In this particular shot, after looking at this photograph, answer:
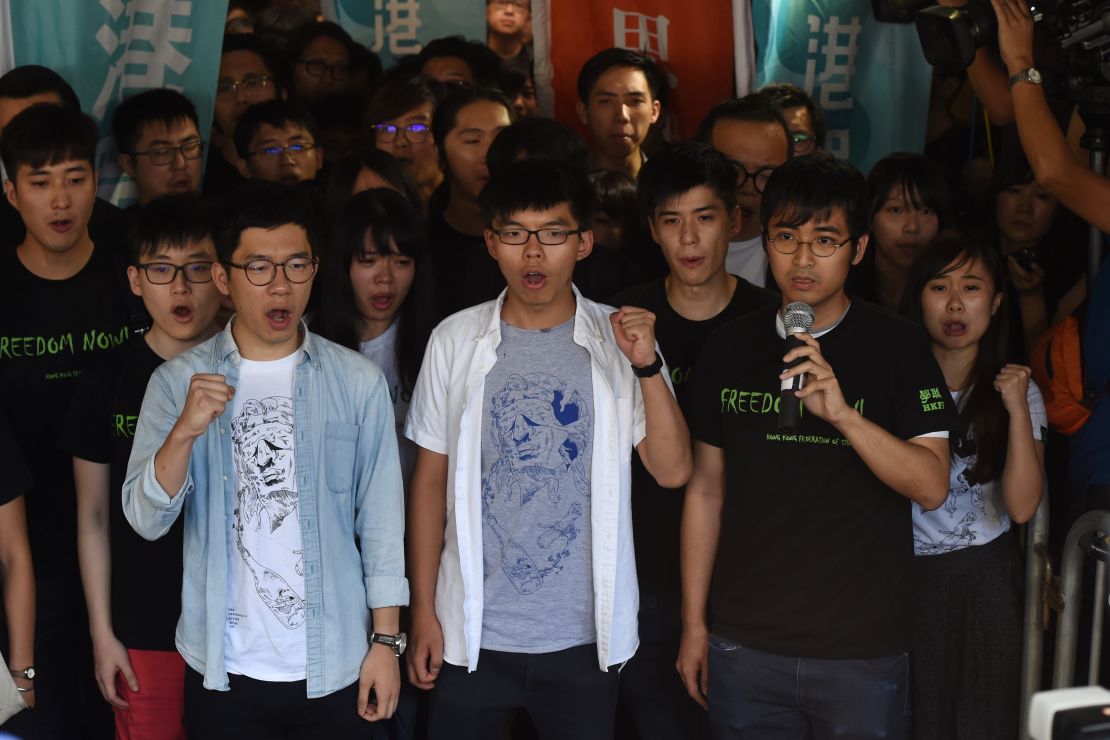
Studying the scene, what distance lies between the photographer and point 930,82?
194 inches

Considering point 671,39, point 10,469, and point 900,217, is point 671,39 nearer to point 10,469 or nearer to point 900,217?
point 900,217

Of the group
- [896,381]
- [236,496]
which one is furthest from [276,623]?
[896,381]

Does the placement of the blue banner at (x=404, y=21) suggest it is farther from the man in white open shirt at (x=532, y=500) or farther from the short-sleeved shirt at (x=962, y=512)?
the short-sleeved shirt at (x=962, y=512)

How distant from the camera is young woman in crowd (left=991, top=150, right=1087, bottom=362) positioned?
3.77 m

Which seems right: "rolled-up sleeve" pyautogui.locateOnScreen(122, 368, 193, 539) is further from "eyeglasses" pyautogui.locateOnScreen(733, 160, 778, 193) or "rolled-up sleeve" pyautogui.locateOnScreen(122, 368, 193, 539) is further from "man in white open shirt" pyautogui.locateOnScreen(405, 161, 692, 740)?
"eyeglasses" pyautogui.locateOnScreen(733, 160, 778, 193)

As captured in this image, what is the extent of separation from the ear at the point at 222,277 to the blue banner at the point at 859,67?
105 inches

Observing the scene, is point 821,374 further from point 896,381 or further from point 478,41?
point 478,41

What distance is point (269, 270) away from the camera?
9.62 feet

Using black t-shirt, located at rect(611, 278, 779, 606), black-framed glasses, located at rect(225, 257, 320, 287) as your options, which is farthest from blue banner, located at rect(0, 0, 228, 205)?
black t-shirt, located at rect(611, 278, 779, 606)

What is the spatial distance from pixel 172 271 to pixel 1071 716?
2.36m

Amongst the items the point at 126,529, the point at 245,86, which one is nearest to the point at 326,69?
the point at 245,86

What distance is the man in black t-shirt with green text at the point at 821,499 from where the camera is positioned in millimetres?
2842

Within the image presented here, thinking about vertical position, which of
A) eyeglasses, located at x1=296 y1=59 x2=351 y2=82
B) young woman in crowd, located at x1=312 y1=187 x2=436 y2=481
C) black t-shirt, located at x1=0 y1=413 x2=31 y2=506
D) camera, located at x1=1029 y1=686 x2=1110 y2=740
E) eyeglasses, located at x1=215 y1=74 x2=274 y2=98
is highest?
eyeglasses, located at x1=296 y1=59 x2=351 y2=82

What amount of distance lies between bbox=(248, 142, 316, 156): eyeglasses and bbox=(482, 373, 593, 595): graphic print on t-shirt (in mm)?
2120
